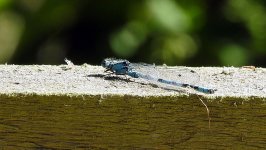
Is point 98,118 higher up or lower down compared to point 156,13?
lower down

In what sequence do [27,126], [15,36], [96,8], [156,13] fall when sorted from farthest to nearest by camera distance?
[15,36] → [96,8] → [156,13] → [27,126]

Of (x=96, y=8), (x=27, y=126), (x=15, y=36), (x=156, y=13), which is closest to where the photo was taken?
(x=27, y=126)

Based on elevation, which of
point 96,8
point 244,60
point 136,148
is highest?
point 96,8

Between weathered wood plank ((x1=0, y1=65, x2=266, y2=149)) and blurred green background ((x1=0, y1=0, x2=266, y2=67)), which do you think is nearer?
weathered wood plank ((x1=0, y1=65, x2=266, y2=149))

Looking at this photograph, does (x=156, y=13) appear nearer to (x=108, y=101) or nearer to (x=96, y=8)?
(x=96, y=8)

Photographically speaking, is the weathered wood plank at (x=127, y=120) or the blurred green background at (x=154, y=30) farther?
the blurred green background at (x=154, y=30)

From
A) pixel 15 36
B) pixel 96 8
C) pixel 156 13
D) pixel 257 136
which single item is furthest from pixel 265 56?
pixel 257 136

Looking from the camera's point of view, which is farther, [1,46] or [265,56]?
[1,46]

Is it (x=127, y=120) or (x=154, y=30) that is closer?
(x=127, y=120)
